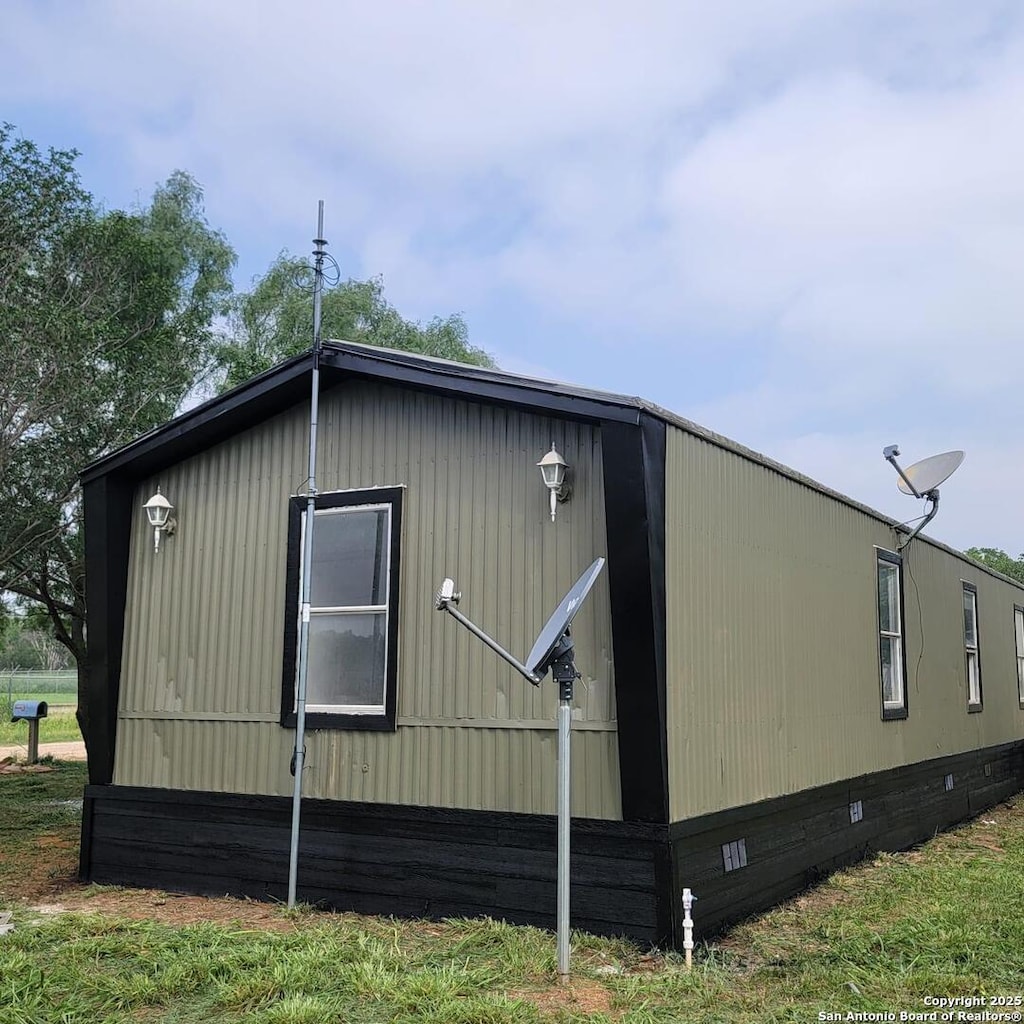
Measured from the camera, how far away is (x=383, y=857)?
239 inches

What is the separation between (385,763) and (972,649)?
809 centimetres

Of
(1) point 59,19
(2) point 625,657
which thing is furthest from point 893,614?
(1) point 59,19

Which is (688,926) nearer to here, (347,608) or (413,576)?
(413,576)

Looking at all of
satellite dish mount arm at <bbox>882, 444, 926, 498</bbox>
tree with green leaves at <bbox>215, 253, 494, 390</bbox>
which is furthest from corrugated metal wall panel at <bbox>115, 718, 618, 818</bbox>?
tree with green leaves at <bbox>215, 253, 494, 390</bbox>

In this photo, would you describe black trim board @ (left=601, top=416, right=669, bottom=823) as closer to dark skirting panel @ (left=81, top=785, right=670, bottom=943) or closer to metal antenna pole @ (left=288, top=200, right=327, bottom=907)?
dark skirting panel @ (left=81, top=785, right=670, bottom=943)

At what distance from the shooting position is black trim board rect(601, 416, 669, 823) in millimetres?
5242

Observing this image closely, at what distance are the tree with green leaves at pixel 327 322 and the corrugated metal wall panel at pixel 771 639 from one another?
11701 mm

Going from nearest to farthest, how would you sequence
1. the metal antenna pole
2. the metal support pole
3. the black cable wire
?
the metal support pole
the metal antenna pole
the black cable wire

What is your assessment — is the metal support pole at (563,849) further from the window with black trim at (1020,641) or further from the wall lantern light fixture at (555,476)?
the window with black trim at (1020,641)

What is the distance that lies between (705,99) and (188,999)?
27.7ft

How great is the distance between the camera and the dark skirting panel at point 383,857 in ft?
17.4

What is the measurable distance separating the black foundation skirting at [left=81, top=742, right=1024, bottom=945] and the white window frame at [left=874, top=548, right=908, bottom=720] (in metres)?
0.90

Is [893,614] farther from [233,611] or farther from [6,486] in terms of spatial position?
[6,486]

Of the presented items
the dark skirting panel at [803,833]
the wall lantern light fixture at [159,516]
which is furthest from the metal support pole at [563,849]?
the wall lantern light fixture at [159,516]
